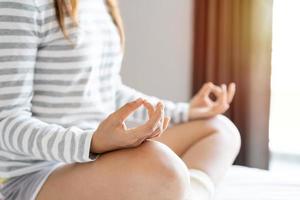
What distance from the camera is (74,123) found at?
1.15m

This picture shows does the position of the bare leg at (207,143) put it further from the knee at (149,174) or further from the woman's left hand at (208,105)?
the knee at (149,174)

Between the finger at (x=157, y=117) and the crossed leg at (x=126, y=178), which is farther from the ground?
the finger at (x=157, y=117)

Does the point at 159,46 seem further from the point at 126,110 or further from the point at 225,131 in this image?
the point at 126,110

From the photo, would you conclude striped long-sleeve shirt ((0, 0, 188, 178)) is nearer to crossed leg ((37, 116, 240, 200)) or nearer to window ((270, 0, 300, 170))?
crossed leg ((37, 116, 240, 200))

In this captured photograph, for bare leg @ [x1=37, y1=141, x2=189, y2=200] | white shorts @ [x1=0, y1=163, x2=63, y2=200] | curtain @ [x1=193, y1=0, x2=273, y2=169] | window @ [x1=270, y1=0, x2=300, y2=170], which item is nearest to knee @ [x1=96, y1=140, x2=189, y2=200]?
bare leg @ [x1=37, y1=141, x2=189, y2=200]

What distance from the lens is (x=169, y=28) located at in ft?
7.33

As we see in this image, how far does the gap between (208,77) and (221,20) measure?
0.82 ft

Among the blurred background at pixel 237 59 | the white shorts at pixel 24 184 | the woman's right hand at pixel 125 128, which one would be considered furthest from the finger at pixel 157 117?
the blurred background at pixel 237 59

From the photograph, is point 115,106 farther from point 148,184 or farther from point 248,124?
point 248,124

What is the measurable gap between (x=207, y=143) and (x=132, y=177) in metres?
0.43

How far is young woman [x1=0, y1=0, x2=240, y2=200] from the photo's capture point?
0.94 m

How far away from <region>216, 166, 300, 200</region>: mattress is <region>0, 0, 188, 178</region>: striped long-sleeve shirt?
402 millimetres

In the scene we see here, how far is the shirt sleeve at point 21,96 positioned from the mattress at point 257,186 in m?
0.49

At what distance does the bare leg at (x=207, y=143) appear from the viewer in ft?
4.17
